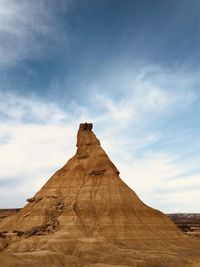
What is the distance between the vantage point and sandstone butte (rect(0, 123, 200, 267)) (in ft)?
294

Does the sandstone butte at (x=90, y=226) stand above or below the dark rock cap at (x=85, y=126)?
below

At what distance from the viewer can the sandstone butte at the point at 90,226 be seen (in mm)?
89688

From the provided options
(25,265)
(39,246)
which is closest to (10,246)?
(39,246)

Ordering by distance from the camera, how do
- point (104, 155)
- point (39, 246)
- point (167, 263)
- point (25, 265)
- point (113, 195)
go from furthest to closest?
point (104, 155), point (113, 195), point (39, 246), point (167, 263), point (25, 265)

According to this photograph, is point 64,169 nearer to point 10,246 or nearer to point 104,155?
point 104,155

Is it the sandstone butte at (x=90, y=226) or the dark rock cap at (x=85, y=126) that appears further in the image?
the dark rock cap at (x=85, y=126)

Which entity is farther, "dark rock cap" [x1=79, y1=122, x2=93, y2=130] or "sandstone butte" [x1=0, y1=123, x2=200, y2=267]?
"dark rock cap" [x1=79, y1=122, x2=93, y2=130]

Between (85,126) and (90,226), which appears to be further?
(85,126)

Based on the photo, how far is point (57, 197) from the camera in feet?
394

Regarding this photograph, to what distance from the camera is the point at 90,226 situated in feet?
358

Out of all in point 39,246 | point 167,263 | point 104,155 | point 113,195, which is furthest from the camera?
point 104,155

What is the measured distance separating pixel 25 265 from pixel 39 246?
74.6 ft

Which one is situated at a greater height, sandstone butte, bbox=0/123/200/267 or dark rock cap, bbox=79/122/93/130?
dark rock cap, bbox=79/122/93/130

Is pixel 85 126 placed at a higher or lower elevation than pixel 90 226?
higher
